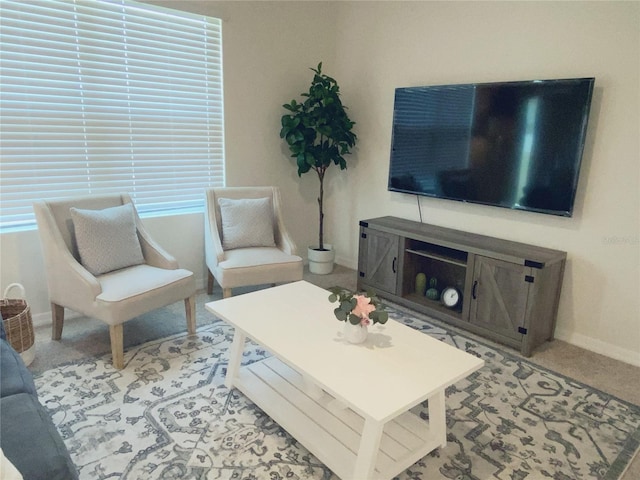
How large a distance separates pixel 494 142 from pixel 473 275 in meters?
0.92

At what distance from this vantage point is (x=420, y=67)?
3656 millimetres

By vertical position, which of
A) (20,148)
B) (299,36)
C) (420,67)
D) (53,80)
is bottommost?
(20,148)

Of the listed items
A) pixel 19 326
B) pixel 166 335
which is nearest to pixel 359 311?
pixel 166 335

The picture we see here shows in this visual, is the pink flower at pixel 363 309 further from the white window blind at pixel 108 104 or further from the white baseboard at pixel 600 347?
the white window blind at pixel 108 104

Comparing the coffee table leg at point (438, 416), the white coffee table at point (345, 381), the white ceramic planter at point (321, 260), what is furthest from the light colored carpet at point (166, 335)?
the white ceramic planter at point (321, 260)

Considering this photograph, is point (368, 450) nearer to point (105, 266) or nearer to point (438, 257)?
point (438, 257)

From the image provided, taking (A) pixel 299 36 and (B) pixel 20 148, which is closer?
(B) pixel 20 148

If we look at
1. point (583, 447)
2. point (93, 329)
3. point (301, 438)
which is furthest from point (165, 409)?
point (583, 447)

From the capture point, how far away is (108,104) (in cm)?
322

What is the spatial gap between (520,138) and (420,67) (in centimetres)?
111

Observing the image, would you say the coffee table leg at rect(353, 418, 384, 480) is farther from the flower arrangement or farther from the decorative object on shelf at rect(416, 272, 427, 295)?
the decorative object on shelf at rect(416, 272, 427, 295)

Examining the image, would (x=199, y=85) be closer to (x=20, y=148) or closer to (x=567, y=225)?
(x=20, y=148)

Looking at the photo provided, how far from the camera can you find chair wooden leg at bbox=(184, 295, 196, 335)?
294 centimetres

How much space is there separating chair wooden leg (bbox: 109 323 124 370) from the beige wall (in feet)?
3.16
